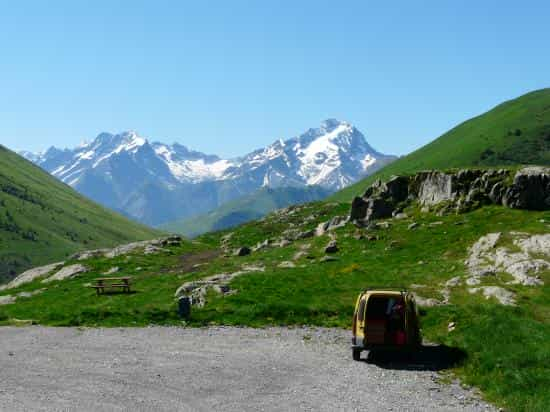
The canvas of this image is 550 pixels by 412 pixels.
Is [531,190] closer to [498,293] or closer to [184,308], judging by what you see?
[498,293]

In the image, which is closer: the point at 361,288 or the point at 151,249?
the point at 361,288

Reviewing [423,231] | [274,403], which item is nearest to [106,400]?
[274,403]

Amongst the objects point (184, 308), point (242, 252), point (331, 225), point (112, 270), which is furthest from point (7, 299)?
point (331, 225)

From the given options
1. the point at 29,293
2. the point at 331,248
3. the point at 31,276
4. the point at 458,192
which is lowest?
the point at 29,293

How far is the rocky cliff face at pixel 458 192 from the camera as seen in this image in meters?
54.0

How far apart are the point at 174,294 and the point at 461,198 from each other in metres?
30.6

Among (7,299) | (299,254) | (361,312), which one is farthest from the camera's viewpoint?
(299,254)

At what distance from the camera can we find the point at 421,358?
27781 mm

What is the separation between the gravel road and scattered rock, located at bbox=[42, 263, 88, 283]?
96.9 feet

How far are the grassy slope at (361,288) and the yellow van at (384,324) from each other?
2.82 meters

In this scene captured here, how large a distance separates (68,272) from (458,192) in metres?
42.0

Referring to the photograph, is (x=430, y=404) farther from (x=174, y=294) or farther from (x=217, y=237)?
(x=217, y=237)

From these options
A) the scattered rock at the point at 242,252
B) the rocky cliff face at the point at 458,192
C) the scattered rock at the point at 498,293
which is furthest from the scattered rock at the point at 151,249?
the scattered rock at the point at 498,293

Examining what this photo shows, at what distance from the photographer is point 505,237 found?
47125 mm
